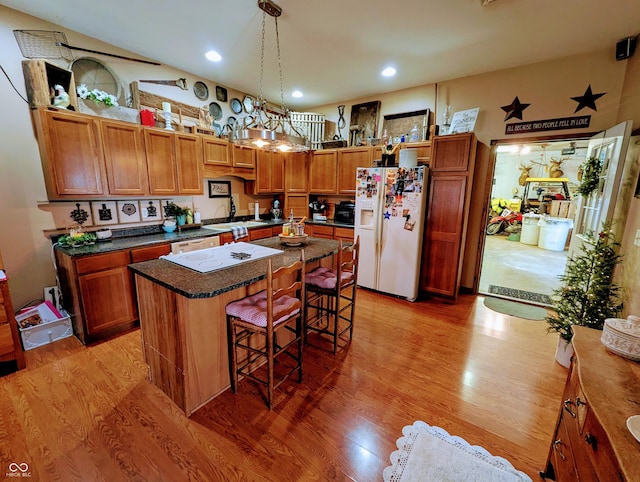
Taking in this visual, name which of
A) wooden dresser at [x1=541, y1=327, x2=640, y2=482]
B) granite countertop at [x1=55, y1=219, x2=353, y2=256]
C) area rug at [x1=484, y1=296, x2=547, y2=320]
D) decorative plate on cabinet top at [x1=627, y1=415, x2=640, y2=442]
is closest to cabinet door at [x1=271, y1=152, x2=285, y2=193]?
granite countertop at [x1=55, y1=219, x2=353, y2=256]

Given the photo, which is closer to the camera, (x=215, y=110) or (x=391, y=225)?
(x=391, y=225)

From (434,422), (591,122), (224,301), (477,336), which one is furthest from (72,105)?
(591,122)

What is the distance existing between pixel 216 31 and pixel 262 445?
3456 mm

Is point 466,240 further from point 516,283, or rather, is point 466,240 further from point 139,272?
point 139,272

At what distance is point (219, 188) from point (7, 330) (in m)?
2.72

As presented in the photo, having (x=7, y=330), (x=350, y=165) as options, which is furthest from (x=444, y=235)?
(x=7, y=330)

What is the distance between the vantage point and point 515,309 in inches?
135

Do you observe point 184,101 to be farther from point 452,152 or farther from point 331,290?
point 452,152

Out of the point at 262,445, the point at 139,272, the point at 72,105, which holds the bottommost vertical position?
the point at 262,445

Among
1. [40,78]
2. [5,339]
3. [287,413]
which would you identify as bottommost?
[287,413]

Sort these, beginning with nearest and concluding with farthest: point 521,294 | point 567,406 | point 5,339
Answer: point 567,406
point 5,339
point 521,294

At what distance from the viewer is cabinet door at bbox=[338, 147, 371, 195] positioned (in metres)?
4.13

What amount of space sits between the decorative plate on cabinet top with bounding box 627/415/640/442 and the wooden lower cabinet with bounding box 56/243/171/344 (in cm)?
341

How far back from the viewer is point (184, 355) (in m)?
1.69
